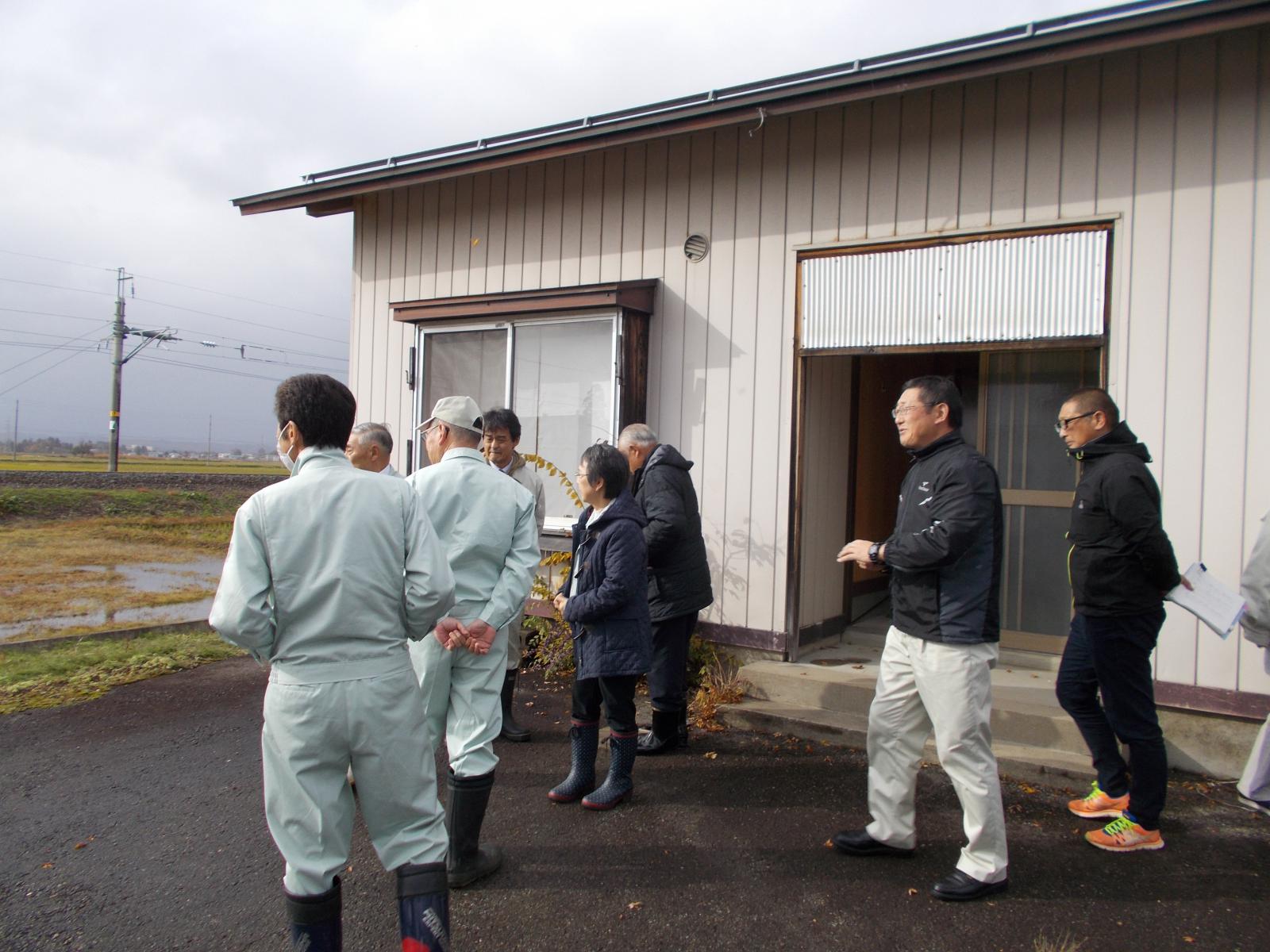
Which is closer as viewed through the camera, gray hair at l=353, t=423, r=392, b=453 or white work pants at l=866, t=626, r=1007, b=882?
white work pants at l=866, t=626, r=1007, b=882

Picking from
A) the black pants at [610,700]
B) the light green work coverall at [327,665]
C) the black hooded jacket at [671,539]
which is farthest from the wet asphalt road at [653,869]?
the black hooded jacket at [671,539]

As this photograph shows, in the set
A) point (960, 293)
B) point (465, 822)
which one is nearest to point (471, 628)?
point (465, 822)

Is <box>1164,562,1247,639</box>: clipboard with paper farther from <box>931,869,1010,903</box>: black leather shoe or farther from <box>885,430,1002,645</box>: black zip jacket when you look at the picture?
<box>931,869,1010,903</box>: black leather shoe

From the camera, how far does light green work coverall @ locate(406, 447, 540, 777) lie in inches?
130

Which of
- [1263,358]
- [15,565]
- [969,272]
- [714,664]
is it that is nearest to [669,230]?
[969,272]

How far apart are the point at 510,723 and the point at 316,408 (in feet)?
9.91

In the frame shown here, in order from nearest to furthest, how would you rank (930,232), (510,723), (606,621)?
1. (606,621)
2. (510,723)
3. (930,232)

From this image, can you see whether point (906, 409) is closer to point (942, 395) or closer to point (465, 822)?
point (942, 395)

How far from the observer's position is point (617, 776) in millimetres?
4078

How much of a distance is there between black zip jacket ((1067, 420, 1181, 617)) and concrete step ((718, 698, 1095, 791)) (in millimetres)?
1141

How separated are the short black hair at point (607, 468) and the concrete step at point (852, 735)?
1.96 metres

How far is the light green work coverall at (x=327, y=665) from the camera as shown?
245 cm

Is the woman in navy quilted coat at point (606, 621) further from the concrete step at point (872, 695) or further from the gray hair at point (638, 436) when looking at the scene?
the concrete step at point (872, 695)

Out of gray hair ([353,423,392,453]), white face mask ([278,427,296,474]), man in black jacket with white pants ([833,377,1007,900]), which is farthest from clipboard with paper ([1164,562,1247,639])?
gray hair ([353,423,392,453])
